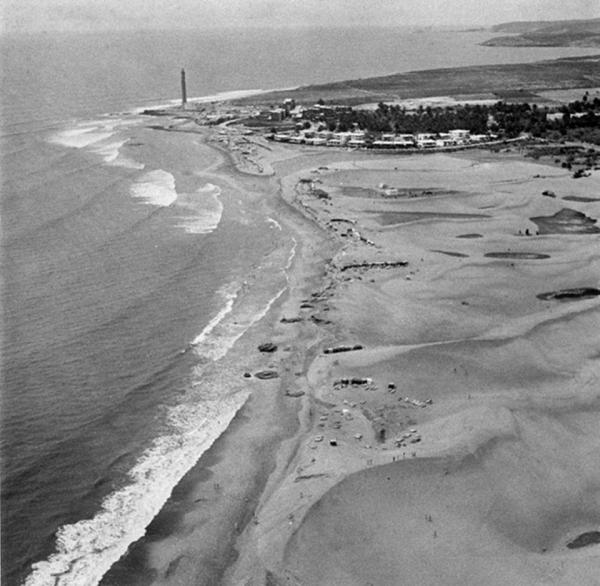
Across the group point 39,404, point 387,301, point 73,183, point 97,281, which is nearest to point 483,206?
point 387,301

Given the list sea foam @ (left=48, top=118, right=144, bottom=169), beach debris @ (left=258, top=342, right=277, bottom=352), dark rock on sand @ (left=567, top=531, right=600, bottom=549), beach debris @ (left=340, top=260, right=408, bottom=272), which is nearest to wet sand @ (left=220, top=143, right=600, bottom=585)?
dark rock on sand @ (left=567, top=531, right=600, bottom=549)

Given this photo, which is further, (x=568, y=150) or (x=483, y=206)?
(x=568, y=150)

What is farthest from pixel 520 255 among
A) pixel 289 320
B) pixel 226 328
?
pixel 226 328

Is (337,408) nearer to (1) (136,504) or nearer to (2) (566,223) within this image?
(1) (136,504)

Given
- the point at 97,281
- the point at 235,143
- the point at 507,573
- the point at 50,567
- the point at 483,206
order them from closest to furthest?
the point at 507,573 < the point at 50,567 < the point at 97,281 < the point at 483,206 < the point at 235,143

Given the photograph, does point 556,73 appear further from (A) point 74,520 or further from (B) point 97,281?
(A) point 74,520

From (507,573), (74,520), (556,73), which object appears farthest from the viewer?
(556,73)

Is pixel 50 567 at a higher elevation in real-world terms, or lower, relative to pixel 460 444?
lower
